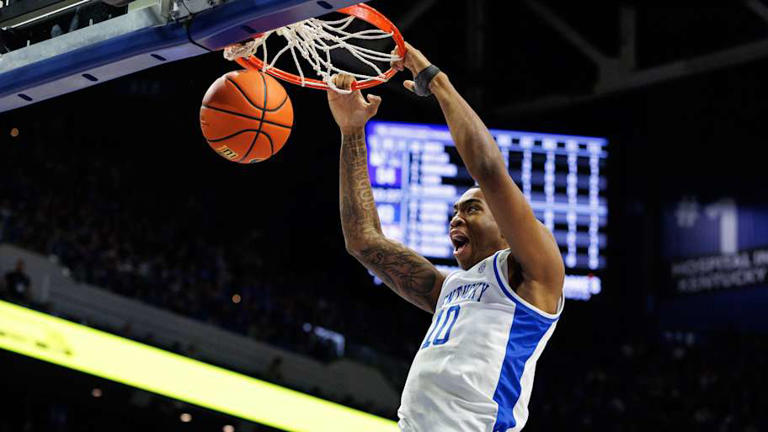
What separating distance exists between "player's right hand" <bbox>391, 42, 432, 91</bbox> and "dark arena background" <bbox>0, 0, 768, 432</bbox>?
22.2 ft

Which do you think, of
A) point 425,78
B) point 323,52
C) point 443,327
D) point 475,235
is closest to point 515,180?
point 323,52

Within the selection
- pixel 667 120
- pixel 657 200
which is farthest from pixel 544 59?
pixel 657 200

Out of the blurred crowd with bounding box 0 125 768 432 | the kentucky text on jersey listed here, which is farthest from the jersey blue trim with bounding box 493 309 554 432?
the blurred crowd with bounding box 0 125 768 432

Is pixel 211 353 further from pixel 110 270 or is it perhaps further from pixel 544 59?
pixel 544 59

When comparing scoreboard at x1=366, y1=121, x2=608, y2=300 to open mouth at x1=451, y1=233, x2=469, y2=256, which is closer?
open mouth at x1=451, y1=233, x2=469, y2=256

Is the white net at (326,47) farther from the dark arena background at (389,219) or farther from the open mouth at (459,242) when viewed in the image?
the dark arena background at (389,219)

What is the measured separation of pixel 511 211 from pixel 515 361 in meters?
0.44

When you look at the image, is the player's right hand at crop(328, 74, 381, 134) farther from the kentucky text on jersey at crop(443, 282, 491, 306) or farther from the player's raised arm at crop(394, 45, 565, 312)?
the kentucky text on jersey at crop(443, 282, 491, 306)

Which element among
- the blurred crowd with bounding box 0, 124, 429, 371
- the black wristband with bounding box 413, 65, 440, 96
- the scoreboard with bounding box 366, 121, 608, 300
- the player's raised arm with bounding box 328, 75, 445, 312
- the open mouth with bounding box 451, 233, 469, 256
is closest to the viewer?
the black wristband with bounding box 413, 65, 440, 96

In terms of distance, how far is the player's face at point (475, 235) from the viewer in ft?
10.6

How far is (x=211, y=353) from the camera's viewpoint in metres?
11.0

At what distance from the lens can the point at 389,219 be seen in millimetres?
10094

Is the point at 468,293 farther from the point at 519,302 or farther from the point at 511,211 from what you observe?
the point at 511,211

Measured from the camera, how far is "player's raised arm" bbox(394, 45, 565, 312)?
2787 millimetres
